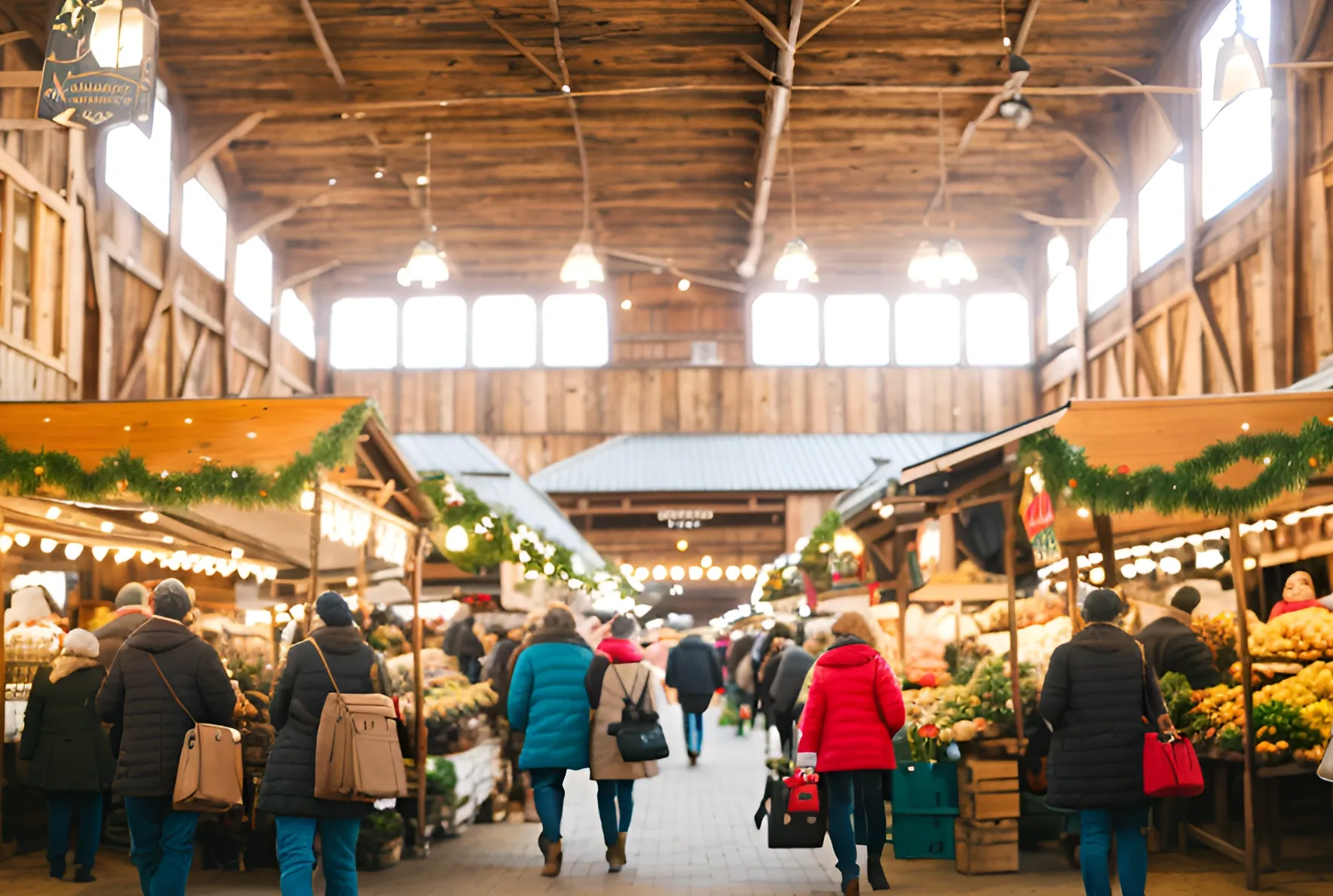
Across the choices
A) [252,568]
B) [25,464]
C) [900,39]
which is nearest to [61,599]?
[252,568]

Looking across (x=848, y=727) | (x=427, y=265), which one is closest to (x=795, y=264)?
(x=427, y=265)

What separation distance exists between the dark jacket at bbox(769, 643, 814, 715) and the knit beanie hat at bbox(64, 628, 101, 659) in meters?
5.56

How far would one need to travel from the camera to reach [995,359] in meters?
24.2

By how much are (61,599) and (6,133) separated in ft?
13.0

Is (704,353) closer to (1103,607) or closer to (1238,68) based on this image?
(1238,68)

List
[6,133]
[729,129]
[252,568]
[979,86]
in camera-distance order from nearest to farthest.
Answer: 1. [252,568]
2. [6,133]
3. [979,86]
4. [729,129]

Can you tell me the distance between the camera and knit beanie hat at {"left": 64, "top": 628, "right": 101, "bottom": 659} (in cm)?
756

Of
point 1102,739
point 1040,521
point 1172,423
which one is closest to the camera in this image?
point 1102,739

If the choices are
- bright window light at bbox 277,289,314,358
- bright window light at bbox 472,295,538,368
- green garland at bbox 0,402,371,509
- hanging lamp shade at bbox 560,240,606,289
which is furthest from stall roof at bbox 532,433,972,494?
green garland at bbox 0,402,371,509

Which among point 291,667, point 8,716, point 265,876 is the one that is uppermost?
point 291,667

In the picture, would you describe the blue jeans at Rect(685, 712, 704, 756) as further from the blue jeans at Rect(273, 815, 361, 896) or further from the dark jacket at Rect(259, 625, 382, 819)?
the dark jacket at Rect(259, 625, 382, 819)

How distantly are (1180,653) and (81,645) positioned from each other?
6.31 m

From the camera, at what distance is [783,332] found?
24.3 metres

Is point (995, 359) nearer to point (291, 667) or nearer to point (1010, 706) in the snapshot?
point (1010, 706)
